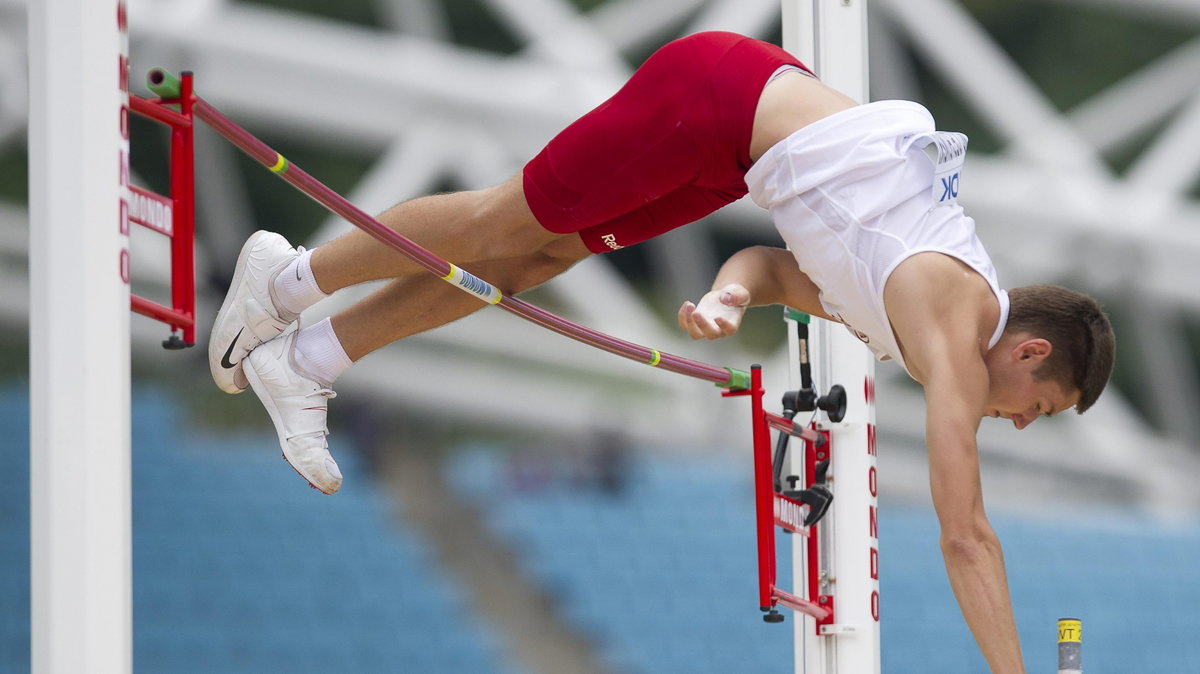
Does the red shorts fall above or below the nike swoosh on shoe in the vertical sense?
above

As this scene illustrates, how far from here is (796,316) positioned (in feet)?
11.2

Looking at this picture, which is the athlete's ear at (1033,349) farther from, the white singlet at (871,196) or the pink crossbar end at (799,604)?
the pink crossbar end at (799,604)

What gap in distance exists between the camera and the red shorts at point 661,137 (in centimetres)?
269

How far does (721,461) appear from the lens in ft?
32.6

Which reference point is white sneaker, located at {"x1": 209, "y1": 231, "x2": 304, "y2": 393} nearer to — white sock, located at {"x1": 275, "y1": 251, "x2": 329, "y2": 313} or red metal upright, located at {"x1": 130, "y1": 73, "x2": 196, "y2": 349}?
white sock, located at {"x1": 275, "y1": 251, "x2": 329, "y2": 313}

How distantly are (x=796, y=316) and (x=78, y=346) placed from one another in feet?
6.20

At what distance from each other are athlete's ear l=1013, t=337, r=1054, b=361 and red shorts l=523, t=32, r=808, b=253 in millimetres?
588

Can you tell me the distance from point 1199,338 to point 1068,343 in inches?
505

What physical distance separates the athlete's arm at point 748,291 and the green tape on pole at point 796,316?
341 millimetres

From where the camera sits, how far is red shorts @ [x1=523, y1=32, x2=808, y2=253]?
269 cm

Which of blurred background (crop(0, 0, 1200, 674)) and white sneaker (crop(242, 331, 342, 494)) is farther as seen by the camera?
blurred background (crop(0, 0, 1200, 674))

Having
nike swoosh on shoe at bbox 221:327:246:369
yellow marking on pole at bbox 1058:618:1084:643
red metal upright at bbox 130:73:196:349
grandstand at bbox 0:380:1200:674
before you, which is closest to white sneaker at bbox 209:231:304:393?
nike swoosh on shoe at bbox 221:327:246:369

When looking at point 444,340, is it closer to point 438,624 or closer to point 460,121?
point 460,121

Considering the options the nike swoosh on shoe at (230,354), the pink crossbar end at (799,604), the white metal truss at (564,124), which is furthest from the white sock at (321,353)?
the white metal truss at (564,124)
